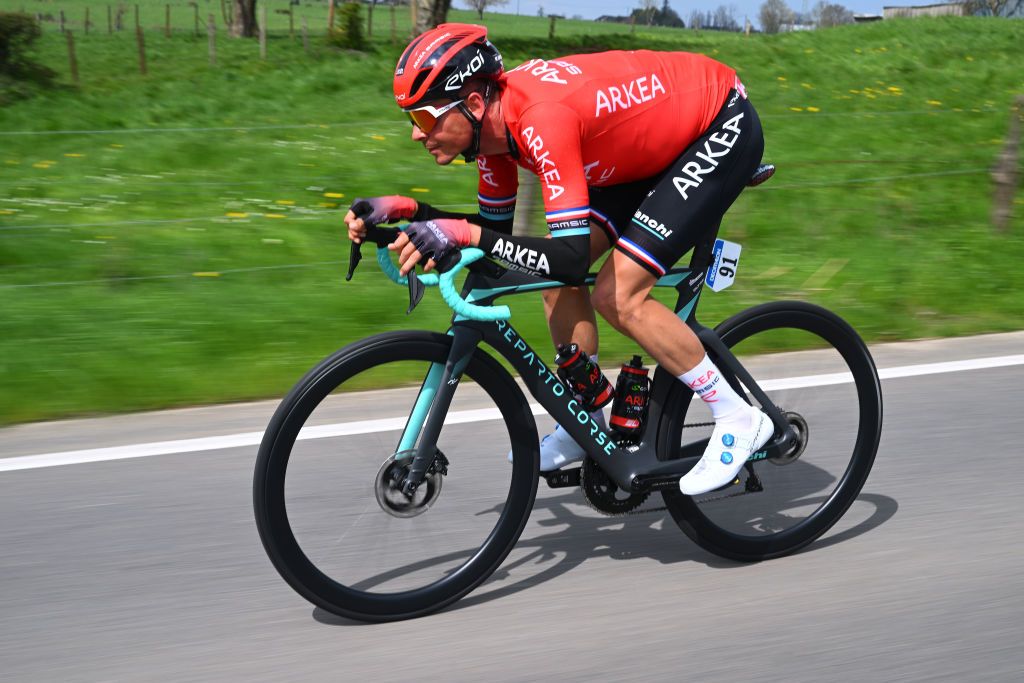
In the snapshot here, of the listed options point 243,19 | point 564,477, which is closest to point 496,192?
point 564,477

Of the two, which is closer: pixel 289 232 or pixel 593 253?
pixel 593 253

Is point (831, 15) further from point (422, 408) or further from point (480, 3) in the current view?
point (422, 408)

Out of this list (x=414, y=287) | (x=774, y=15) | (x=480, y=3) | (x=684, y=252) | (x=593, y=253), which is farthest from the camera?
(x=774, y=15)

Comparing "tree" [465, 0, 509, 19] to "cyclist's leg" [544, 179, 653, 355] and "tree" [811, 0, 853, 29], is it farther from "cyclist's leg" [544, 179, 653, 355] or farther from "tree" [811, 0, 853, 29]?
"cyclist's leg" [544, 179, 653, 355]

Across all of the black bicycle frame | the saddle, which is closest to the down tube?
the black bicycle frame

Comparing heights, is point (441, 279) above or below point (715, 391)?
above

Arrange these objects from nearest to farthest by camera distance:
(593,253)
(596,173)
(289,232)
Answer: (596,173), (593,253), (289,232)

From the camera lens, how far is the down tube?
3.41m

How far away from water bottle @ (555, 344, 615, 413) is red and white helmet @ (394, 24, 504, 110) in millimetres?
910

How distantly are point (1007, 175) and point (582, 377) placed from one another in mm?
6047

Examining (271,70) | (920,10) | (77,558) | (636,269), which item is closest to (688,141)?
(636,269)

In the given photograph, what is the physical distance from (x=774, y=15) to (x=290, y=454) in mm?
106323

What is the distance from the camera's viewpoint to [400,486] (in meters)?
3.30

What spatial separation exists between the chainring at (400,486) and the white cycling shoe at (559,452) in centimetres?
48
